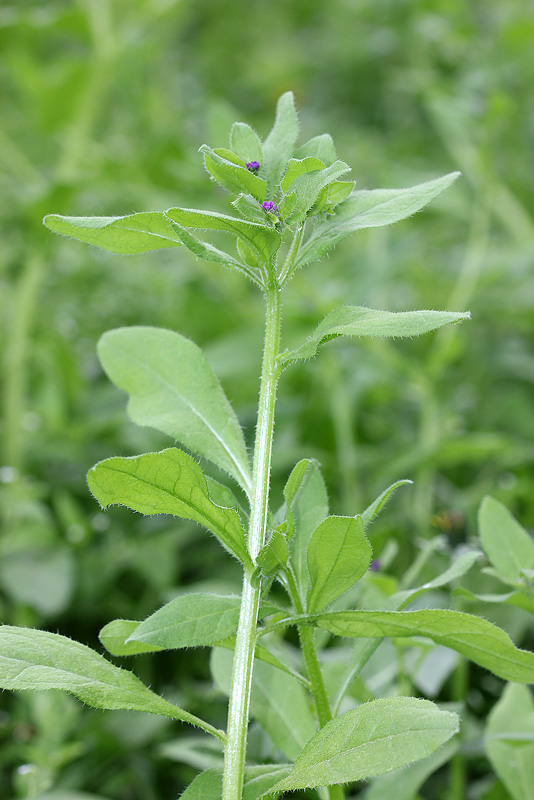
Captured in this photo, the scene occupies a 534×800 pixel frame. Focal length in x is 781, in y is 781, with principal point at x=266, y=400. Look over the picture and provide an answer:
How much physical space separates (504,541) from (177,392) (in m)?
0.23

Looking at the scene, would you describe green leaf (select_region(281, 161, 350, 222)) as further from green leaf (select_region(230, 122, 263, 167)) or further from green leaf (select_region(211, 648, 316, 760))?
green leaf (select_region(211, 648, 316, 760))

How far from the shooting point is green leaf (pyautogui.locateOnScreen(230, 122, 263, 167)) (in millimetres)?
436

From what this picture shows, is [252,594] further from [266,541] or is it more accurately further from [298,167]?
[298,167]

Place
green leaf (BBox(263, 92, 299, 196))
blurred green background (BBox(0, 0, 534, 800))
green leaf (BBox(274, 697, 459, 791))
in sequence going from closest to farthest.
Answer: green leaf (BBox(274, 697, 459, 791)), green leaf (BBox(263, 92, 299, 196)), blurred green background (BBox(0, 0, 534, 800))

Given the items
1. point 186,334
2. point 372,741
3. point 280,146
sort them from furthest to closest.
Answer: point 186,334, point 280,146, point 372,741

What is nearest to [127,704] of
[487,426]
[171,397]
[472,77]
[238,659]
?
[238,659]

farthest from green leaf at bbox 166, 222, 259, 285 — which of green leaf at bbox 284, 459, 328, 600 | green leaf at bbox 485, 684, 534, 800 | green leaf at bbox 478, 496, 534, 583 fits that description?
green leaf at bbox 485, 684, 534, 800

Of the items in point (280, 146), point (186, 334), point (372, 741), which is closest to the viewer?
point (372, 741)

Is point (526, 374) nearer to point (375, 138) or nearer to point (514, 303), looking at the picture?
point (514, 303)

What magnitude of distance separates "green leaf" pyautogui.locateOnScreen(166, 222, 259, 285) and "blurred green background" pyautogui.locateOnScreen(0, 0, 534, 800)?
0.98 feet

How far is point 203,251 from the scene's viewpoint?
392 mm

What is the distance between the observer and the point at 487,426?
1.20 m

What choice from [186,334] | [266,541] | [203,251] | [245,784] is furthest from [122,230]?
[186,334]

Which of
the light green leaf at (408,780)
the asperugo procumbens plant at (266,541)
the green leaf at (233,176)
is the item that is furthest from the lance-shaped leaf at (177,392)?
the light green leaf at (408,780)
